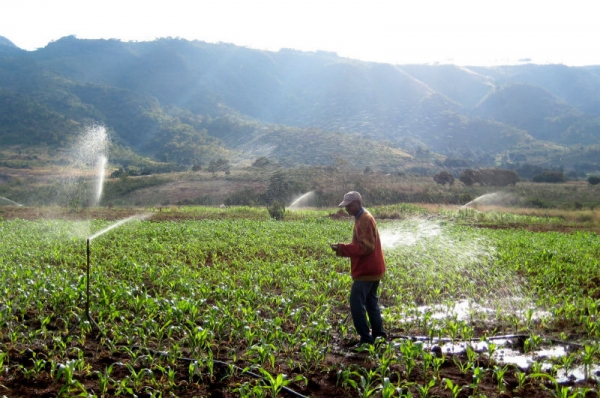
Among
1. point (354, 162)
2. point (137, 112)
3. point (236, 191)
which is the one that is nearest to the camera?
point (236, 191)

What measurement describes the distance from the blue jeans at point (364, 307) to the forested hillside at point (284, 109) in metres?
63.6

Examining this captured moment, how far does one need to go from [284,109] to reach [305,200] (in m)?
110

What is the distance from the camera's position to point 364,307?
19.7 ft

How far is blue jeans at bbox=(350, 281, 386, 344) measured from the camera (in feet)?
19.7

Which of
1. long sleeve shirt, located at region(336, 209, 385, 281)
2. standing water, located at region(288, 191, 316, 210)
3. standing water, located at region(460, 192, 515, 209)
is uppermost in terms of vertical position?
long sleeve shirt, located at region(336, 209, 385, 281)

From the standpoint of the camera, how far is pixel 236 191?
168ft

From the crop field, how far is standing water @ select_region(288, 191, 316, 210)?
3289 cm

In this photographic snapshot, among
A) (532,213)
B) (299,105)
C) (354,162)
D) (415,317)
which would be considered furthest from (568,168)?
(415,317)

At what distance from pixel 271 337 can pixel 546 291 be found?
6276mm

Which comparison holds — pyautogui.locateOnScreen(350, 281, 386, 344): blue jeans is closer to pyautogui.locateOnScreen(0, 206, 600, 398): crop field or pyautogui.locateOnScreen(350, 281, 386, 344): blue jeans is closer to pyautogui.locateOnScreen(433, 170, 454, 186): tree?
pyautogui.locateOnScreen(0, 206, 600, 398): crop field

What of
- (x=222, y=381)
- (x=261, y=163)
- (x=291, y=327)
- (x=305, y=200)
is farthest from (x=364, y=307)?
(x=261, y=163)

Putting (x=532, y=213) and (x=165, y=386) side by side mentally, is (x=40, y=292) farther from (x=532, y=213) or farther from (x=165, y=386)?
(x=532, y=213)

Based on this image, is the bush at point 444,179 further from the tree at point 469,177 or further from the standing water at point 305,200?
the standing water at point 305,200

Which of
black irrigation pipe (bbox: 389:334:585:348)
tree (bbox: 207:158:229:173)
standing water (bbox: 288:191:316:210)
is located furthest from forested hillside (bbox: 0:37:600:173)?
black irrigation pipe (bbox: 389:334:585:348)
